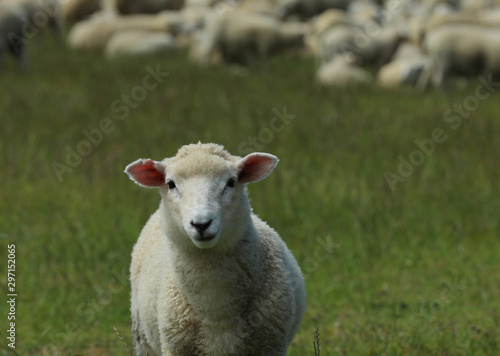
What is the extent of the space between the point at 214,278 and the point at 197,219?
501mm

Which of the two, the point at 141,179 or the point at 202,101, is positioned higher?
the point at 202,101

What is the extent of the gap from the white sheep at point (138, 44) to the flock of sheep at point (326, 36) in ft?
0.08

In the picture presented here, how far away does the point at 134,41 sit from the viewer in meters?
17.3

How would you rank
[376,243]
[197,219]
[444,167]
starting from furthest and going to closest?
[444,167], [376,243], [197,219]

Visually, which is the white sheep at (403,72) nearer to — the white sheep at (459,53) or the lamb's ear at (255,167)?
the white sheep at (459,53)

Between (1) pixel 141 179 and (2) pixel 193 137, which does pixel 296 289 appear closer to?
(1) pixel 141 179

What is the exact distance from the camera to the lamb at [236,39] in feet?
51.0

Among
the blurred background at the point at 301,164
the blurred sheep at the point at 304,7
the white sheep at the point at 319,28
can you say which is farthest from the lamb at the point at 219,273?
the blurred sheep at the point at 304,7

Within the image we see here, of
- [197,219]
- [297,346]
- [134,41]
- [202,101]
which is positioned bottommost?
[297,346]

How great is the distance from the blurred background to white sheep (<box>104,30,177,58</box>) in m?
0.09

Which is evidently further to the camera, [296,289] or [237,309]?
[296,289]

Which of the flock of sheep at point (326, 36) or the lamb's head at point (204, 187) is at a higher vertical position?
the flock of sheep at point (326, 36)

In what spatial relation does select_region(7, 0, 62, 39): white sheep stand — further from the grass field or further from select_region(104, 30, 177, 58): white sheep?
Answer: the grass field

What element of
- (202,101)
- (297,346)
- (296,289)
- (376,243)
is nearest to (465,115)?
(202,101)
